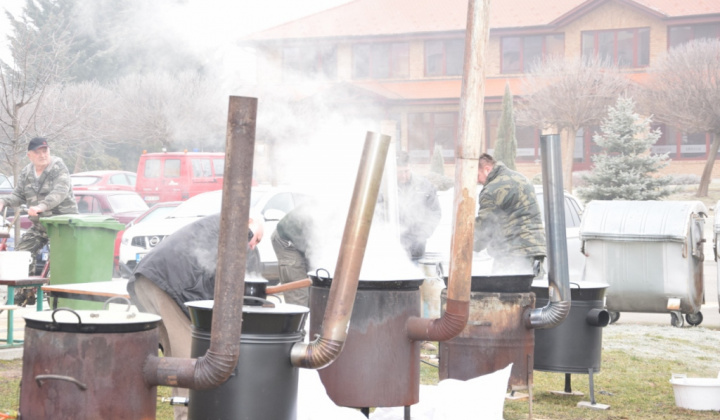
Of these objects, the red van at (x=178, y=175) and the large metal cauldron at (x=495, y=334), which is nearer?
the large metal cauldron at (x=495, y=334)

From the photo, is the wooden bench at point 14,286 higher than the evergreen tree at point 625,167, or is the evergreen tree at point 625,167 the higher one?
the evergreen tree at point 625,167

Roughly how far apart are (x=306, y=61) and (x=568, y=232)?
14.7 ft

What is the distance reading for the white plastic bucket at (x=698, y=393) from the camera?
601cm

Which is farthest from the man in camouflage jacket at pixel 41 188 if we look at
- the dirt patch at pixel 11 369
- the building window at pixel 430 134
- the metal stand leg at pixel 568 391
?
the building window at pixel 430 134

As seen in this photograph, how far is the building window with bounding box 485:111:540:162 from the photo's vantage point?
1358 inches

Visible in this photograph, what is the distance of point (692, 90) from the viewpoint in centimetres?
2875

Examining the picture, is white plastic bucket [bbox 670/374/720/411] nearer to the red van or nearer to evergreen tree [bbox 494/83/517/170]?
the red van

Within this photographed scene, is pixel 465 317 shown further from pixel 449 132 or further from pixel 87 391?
pixel 449 132

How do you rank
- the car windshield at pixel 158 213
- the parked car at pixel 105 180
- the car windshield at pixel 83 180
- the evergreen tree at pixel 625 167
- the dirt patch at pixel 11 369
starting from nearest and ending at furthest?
the dirt patch at pixel 11 369 < the car windshield at pixel 158 213 < the parked car at pixel 105 180 < the car windshield at pixel 83 180 < the evergreen tree at pixel 625 167

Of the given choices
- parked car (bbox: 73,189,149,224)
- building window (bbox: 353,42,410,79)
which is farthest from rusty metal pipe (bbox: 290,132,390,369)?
parked car (bbox: 73,189,149,224)

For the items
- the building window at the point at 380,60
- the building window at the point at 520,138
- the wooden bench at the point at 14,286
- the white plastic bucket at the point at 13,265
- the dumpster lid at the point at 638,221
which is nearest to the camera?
the wooden bench at the point at 14,286

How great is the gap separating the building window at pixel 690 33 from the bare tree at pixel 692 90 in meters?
2.69

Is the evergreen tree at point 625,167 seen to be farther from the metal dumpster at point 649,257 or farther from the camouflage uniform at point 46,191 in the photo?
the camouflage uniform at point 46,191

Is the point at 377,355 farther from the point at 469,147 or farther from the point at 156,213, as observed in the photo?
the point at 156,213
